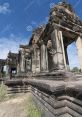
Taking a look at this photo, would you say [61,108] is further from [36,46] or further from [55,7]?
[36,46]

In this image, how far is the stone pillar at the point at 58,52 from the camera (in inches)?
318

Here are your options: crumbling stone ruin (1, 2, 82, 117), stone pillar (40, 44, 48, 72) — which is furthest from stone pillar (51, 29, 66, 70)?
stone pillar (40, 44, 48, 72)

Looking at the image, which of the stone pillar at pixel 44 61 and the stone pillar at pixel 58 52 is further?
the stone pillar at pixel 44 61

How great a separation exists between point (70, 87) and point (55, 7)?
304 inches

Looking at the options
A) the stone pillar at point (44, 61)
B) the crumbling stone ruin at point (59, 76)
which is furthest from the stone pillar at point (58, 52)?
the stone pillar at point (44, 61)

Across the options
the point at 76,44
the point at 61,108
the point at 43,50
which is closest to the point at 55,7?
the point at 76,44

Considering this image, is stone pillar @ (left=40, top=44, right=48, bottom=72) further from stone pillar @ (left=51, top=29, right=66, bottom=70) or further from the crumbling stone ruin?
stone pillar @ (left=51, top=29, right=66, bottom=70)

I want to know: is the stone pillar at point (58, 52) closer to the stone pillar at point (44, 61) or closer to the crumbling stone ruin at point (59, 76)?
the crumbling stone ruin at point (59, 76)

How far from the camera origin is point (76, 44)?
11.0 m

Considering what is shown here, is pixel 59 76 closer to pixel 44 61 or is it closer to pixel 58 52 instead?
pixel 58 52

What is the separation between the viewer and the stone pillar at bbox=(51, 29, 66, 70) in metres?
8.09

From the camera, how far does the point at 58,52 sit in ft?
27.6

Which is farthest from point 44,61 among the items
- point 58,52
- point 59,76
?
point 59,76

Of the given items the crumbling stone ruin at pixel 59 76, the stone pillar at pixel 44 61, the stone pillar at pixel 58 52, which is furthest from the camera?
the stone pillar at pixel 44 61
